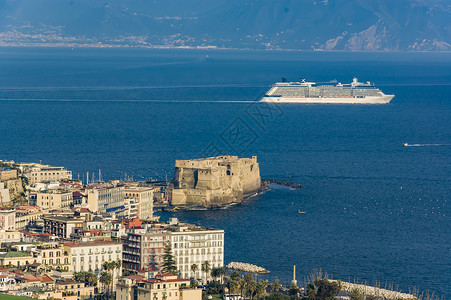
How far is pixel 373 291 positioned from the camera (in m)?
60.6

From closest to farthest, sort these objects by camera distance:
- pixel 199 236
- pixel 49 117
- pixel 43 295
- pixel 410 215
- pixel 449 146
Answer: pixel 43 295, pixel 199 236, pixel 410 215, pixel 449 146, pixel 49 117

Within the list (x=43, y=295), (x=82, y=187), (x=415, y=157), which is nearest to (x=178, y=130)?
(x=415, y=157)

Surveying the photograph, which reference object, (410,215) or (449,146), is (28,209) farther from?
(449,146)

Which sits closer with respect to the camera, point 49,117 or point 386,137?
point 386,137

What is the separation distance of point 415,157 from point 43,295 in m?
79.1

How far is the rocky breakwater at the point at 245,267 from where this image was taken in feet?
213

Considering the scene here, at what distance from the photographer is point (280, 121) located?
16175cm

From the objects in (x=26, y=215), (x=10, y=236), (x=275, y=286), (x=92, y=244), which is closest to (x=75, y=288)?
(x=92, y=244)

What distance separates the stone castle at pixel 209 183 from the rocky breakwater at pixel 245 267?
24.3 meters

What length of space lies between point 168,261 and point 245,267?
27.7ft

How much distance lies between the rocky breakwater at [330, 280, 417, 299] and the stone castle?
97.2 feet

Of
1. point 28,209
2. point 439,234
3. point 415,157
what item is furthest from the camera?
point 415,157

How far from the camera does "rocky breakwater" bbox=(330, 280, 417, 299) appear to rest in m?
59.3

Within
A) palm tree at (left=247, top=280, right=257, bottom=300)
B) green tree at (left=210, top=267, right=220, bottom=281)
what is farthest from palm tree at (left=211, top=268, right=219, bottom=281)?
palm tree at (left=247, top=280, right=257, bottom=300)
